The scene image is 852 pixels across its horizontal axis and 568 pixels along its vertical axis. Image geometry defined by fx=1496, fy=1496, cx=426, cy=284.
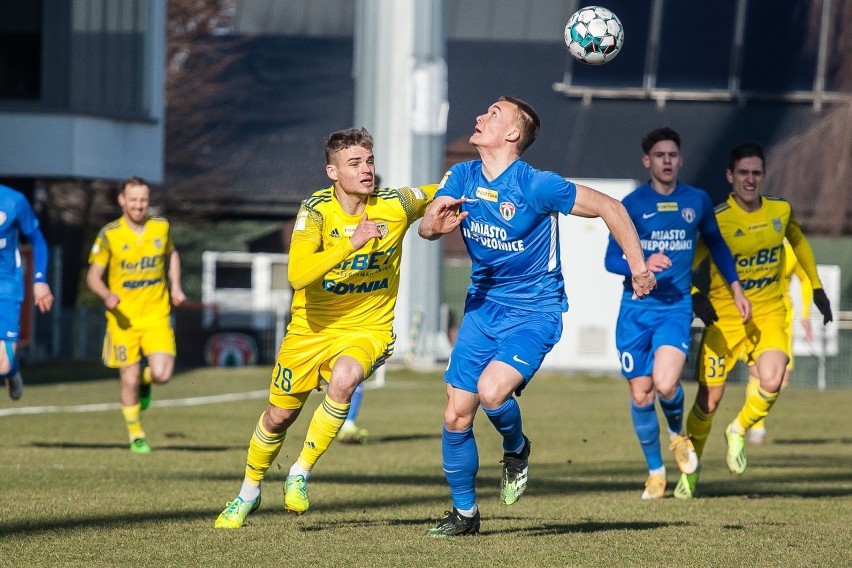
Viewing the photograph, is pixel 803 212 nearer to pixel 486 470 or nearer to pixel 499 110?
pixel 486 470

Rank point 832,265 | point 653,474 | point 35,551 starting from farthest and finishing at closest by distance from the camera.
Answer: point 832,265 < point 653,474 < point 35,551

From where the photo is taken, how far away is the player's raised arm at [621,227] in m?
7.06

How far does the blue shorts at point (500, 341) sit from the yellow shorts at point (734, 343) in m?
2.77

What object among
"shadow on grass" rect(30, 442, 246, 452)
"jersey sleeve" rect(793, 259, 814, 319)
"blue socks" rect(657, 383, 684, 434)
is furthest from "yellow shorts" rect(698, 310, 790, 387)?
"shadow on grass" rect(30, 442, 246, 452)

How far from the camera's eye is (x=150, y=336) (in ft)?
41.7

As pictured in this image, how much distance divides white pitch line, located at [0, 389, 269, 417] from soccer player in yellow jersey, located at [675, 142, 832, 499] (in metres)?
8.73

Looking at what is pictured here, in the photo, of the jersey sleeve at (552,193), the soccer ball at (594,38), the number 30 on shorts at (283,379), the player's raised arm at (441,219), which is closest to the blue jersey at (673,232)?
the soccer ball at (594,38)

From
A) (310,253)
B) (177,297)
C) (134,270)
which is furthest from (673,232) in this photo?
(134,270)

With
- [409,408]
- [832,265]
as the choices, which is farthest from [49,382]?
[832,265]

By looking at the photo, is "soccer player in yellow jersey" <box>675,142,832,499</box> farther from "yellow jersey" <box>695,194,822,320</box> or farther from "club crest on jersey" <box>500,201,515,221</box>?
"club crest on jersey" <box>500,201,515,221</box>

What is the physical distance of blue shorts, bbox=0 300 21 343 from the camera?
464 inches

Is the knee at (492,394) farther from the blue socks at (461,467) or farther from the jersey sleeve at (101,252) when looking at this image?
the jersey sleeve at (101,252)

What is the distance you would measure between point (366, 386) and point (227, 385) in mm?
2142

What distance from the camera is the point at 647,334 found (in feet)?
31.7
